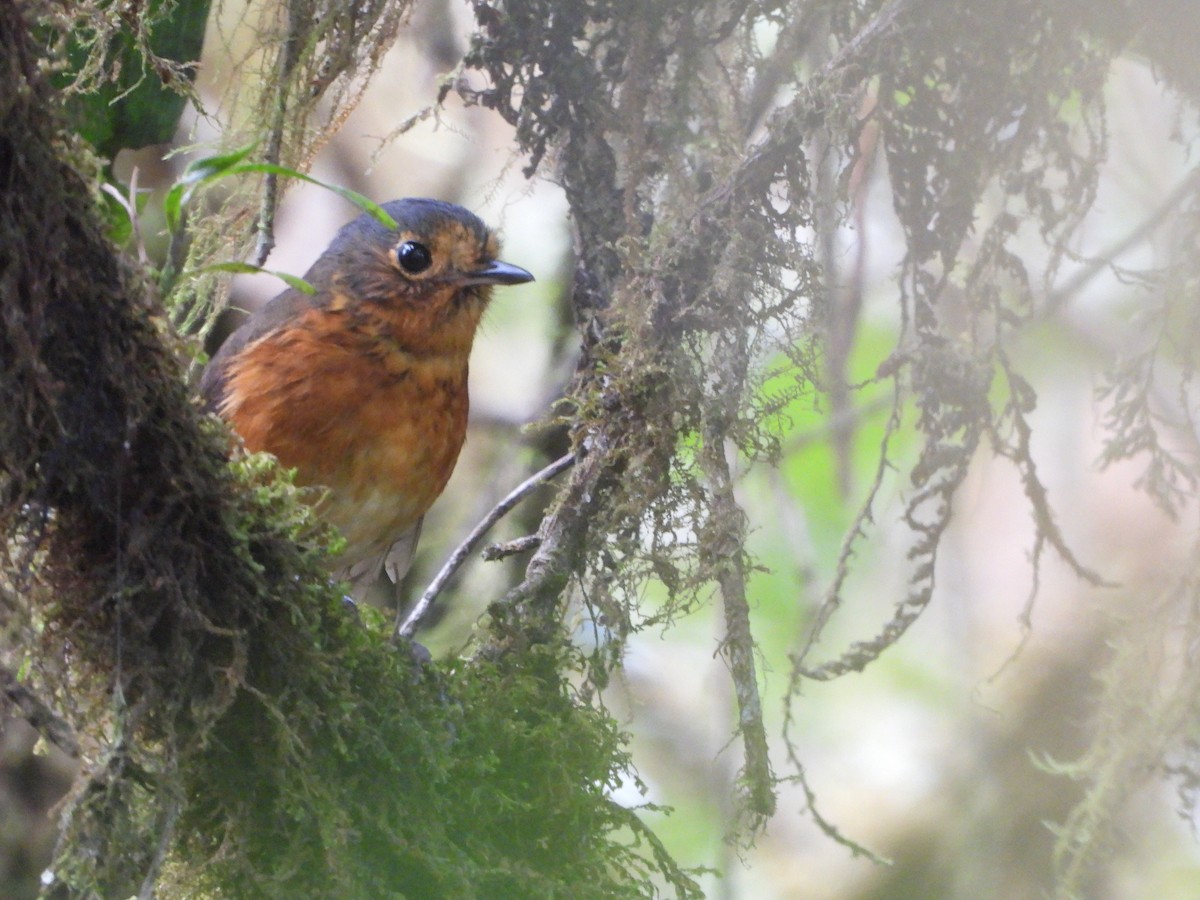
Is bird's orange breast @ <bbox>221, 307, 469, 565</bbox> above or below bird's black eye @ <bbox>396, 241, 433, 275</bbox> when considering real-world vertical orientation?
below

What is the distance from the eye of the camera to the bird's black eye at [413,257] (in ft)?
11.1

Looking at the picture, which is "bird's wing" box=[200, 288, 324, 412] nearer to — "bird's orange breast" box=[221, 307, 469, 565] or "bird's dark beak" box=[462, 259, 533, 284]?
"bird's orange breast" box=[221, 307, 469, 565]

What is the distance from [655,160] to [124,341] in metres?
1.52

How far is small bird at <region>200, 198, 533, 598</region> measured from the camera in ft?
10.2

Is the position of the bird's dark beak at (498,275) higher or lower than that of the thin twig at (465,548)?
higher

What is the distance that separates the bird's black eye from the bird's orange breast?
21cm

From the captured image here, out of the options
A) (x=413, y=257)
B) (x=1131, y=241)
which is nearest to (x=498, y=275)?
(x=413, y=257)

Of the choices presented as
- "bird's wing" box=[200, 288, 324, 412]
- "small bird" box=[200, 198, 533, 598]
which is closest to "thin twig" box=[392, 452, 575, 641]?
"small bird" box=[200, 198, 533, 598]

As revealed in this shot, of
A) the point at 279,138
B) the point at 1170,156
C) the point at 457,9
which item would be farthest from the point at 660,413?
the point at 1170,156

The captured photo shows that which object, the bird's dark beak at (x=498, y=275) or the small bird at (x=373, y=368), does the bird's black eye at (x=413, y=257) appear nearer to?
the small bird at (x=373, y=368)

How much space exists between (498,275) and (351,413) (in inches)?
20.7

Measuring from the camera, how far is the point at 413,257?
338 centimetres

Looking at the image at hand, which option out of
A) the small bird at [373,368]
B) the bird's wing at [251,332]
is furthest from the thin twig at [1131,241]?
the bird's wing at [251,332]

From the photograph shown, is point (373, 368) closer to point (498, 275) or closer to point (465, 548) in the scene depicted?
point (498, 275)
